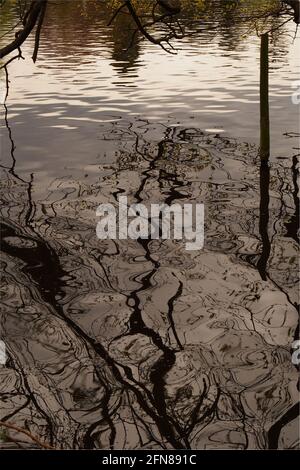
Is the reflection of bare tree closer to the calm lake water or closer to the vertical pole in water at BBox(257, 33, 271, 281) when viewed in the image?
the calm lake water

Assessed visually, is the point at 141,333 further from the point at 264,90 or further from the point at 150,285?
the point at 264,90

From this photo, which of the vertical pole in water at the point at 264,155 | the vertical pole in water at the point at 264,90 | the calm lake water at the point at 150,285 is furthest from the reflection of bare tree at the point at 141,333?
the vertical pole in water at the point at 264,90

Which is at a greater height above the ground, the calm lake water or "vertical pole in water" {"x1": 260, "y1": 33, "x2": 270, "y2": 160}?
"vertical pole in water" {"x1": 260, "y1": 33, "x2": 270, "y2": 160}

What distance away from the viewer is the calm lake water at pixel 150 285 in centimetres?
897

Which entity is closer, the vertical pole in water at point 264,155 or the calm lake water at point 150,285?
the calm lake water at point 150,285

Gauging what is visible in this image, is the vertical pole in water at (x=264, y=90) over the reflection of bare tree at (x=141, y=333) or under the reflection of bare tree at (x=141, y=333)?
over

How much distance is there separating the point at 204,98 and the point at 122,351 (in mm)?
25960

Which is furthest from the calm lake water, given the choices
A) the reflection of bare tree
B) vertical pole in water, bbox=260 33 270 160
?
vertical pole in water, bbox=260 33 270 160

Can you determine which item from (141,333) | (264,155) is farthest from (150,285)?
(264,155)

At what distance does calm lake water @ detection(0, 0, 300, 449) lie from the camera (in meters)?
8.97

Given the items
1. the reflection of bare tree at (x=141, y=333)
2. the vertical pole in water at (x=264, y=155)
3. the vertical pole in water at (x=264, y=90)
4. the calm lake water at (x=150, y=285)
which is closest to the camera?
the reflection of bare tree at (x=141, y=333)

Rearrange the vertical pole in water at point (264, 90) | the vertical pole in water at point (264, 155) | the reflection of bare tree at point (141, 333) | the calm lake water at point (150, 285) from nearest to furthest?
the reflection of bare tree at point (141, 333), the calm lake water at point (150, 285), the vertical pole in water at point (264, 155), the vertical pole in water at point (264, 90)

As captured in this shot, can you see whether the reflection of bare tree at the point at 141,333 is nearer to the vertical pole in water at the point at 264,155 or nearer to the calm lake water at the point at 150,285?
the calm lake water at the point at 150,285
